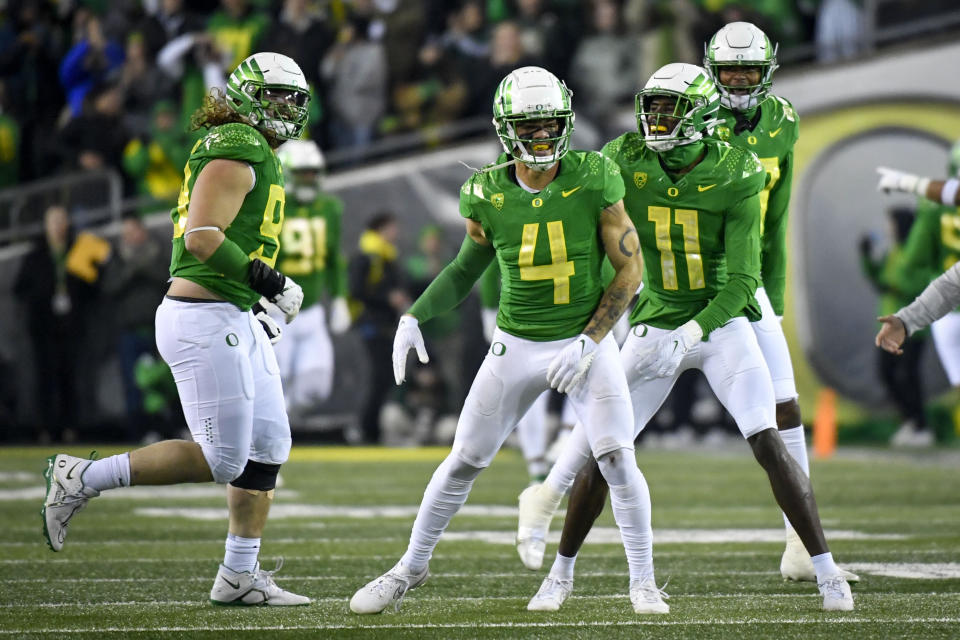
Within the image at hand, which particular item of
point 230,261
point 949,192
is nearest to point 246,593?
point 230,261

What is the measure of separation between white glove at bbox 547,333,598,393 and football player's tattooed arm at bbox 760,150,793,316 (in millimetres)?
1411

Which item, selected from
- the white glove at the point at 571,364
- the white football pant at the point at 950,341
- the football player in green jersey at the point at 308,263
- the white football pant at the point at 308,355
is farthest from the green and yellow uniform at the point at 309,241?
the white glove at the point at 571,364

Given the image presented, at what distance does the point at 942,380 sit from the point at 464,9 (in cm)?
473

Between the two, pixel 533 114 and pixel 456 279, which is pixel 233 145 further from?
pixel 533 114

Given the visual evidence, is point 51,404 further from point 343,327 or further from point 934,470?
point 934,470

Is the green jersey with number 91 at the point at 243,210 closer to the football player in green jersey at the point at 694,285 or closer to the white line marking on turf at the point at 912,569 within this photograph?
the football player in green jersey at the point at 694,285

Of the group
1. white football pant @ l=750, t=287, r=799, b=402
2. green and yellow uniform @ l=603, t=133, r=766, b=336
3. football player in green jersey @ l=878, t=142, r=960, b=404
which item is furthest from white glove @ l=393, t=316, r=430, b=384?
football player in green jersey @ l=878, t=142, r=960, b=404

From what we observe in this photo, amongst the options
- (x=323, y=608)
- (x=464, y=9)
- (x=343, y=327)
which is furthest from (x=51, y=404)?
(x=323, y=608)

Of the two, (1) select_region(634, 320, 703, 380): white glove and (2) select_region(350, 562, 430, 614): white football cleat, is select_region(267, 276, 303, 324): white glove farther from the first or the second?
(1) select_region(634, 320, 703, 380): white glove

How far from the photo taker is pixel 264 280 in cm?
448

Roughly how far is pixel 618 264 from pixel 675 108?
576mm

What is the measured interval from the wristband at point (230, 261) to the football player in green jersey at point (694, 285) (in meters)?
1.21

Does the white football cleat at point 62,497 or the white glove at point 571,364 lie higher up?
the white glove at point 571,364

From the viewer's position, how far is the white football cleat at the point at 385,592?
14.7 feet
